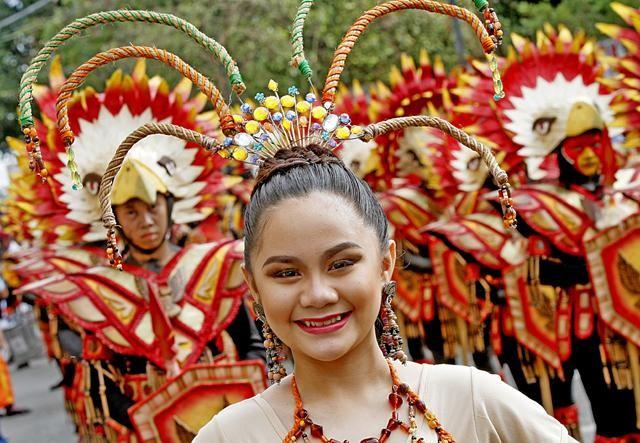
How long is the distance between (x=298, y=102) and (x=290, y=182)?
10.1 inches

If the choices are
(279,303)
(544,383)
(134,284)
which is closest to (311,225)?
(279,303)

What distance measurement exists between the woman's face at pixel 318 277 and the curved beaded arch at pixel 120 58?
316 millimetres

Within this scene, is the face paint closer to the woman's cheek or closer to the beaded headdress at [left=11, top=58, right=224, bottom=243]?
the beaded headdress at [left=11, top=58, right=224, bottom=243]

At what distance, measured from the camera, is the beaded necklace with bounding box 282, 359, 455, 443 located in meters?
2.24

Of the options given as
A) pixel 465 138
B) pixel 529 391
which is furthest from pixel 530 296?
pixel 465 138

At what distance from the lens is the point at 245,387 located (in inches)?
161

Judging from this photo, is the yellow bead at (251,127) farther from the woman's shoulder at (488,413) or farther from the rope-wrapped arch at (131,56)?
the woman's shoulder at (488,413)

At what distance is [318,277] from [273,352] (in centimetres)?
37

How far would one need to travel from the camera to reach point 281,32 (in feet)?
48.4

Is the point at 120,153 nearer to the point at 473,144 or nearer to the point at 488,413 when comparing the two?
the point at 473,144

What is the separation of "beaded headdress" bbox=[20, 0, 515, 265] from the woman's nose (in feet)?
1.26

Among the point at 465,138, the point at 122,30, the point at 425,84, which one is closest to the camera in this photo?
the point at 465,138

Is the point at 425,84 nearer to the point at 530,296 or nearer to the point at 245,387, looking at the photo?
the point at 530,296

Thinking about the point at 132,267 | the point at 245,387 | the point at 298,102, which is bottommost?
the point at 245,387
